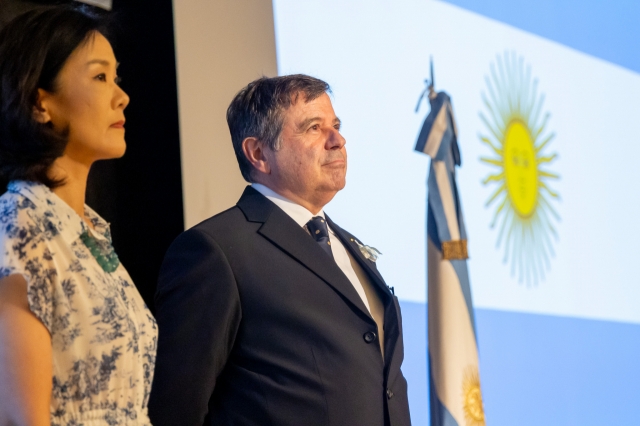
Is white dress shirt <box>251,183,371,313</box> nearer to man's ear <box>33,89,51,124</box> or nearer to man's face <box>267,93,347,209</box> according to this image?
man's face <box>267,93,347,209</box>

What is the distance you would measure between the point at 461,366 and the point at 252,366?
1.30m

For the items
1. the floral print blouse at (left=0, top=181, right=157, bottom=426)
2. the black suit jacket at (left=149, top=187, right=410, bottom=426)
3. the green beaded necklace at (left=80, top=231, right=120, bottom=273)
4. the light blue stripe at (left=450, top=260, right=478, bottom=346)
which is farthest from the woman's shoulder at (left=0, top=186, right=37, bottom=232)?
the light blue stripe at (left=450, top=260, right=478, bottom=346)

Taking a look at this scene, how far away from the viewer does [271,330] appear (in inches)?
65.3

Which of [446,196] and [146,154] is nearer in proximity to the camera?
[146,154]

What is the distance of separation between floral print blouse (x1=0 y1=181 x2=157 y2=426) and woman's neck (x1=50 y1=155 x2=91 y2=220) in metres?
0.03

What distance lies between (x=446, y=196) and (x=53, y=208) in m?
1.88

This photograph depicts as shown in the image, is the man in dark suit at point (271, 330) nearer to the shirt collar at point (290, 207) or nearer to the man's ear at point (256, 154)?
the shirt collar at point (290, 207)

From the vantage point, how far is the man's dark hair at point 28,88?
3.75 feet

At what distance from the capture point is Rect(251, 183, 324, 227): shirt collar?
1.88 m

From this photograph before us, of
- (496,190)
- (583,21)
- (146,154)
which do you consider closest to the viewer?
(146,154)

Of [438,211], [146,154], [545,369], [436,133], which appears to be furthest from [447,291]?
[146,154]

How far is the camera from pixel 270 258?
5.72 ft

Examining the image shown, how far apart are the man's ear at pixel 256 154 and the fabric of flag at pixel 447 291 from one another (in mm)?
950

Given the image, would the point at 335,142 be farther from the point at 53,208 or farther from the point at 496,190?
the point at 496,190
